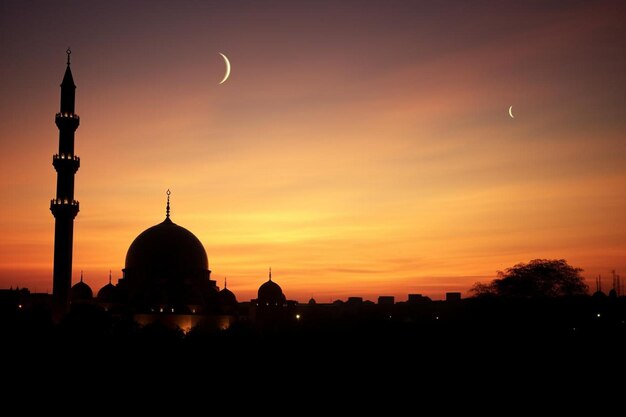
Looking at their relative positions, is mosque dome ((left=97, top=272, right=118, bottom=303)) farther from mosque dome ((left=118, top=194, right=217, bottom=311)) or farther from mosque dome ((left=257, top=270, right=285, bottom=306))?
mosque dome ((left=257, top=270, right=285, bottom=306))

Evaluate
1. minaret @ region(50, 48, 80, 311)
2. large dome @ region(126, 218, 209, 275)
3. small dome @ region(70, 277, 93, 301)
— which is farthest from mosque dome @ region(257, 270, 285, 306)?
minaret @ region(50, 48, 80, 311)

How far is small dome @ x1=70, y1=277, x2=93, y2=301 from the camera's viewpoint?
7812 centimetres

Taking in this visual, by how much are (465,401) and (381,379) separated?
22.6 ft

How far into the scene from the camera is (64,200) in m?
65.1

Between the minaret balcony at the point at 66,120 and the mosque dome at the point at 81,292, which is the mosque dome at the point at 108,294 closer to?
the mosque dome at the point at 81,292

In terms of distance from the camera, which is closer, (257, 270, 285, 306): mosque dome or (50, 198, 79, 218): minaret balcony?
(50, 198, 79, 218): minaret balcony

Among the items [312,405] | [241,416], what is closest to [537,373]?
[312,405]

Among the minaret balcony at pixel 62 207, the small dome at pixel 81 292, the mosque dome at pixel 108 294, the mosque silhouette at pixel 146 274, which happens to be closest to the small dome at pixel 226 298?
the mosque silhouette at pixel 146 274

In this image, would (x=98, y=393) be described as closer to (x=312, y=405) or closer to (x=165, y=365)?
(x=165, y=365)

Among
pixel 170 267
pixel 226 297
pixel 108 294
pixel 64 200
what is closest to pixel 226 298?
pixel 226 297

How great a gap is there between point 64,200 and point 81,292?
1628 centimetres

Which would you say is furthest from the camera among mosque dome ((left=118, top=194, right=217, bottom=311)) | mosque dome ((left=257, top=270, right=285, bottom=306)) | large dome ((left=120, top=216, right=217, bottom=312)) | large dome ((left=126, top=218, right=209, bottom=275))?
mosque dome ((left=257, top=270, right=285, bottom=306))

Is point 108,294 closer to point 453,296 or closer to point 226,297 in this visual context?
point 226,297

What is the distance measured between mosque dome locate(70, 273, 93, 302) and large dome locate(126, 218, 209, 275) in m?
5.14
